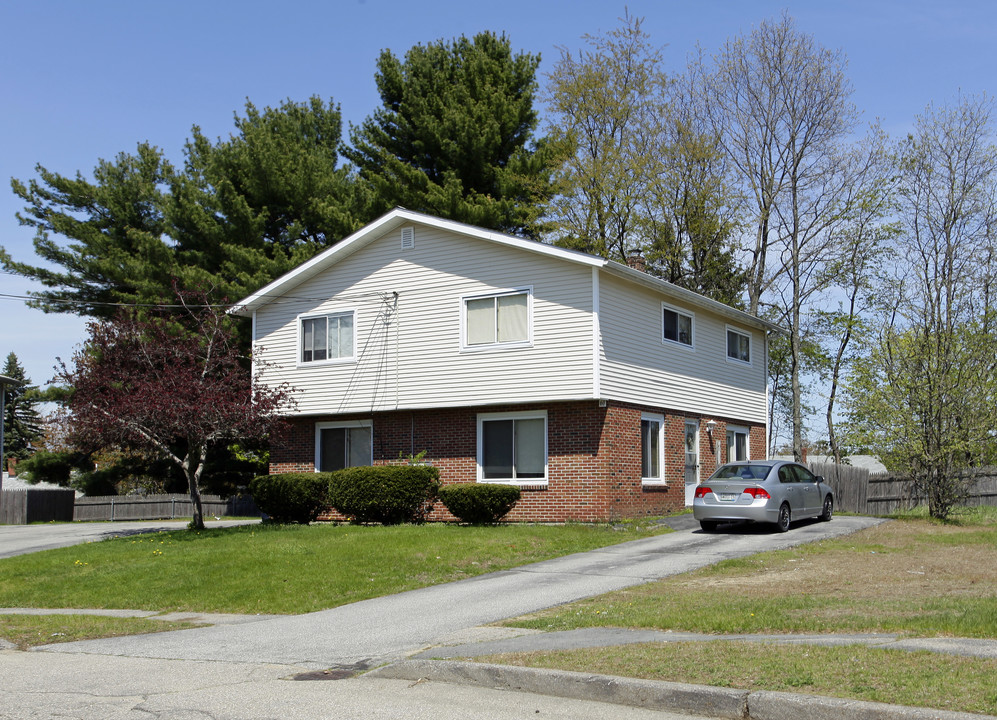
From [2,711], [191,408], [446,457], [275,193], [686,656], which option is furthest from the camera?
[275,193]

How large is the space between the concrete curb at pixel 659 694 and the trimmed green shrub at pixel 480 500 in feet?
40.4

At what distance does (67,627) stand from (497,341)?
12.9m

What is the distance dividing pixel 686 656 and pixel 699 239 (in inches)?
1260

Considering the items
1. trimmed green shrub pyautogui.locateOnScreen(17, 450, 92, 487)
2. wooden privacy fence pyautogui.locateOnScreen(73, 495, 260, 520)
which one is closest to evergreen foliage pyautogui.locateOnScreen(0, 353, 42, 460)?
trimmed green shrub pyautogui.locateOnScreen(17, 450, 92, 487)

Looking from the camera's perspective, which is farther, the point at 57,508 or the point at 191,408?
the point at 57,508

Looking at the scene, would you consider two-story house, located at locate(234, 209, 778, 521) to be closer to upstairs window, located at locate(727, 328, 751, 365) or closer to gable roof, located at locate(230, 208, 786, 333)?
gable roof, located at locate(230, 208, 786, 333)

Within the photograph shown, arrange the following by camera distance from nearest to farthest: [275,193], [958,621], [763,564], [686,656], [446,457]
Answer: [686,656]
[958,621]
[763,564]
[446,457]
[275,193]

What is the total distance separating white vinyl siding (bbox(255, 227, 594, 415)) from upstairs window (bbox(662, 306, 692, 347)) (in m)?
→ 3.92

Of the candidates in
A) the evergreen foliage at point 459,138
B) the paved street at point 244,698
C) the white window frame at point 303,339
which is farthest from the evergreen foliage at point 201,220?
the paved street at point 244,698

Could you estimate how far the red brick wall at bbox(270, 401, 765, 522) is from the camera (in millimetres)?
22844

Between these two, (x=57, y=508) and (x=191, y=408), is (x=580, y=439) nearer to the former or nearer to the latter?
(x=191, y=408)

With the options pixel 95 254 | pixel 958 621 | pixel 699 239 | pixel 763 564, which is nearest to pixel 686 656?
pixel 958 621

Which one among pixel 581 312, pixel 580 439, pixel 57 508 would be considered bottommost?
pixel 57 508

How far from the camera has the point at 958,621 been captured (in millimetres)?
10211
